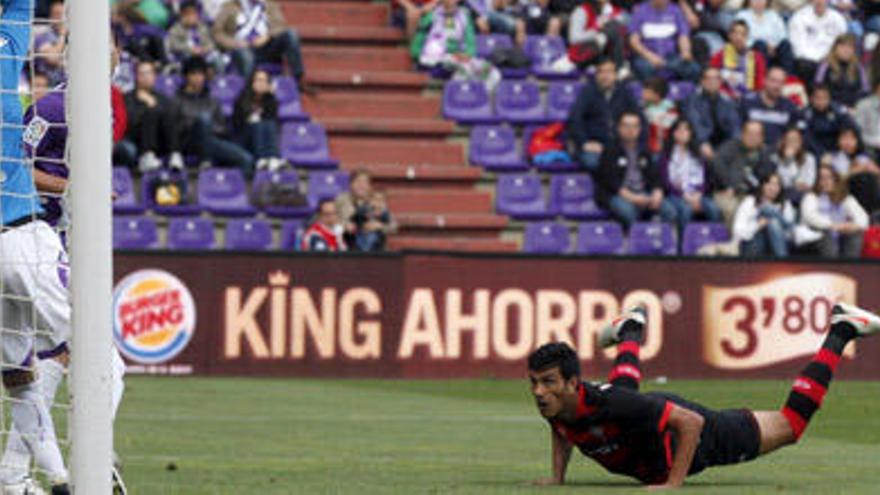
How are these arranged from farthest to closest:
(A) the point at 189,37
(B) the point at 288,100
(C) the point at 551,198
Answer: (B) the point at 288,100 < (C) the point at 551,198 < (A) the point at 189,37

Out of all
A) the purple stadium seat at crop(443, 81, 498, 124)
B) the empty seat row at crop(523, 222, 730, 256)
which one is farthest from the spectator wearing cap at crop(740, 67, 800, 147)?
the purple stadium seat at crop(443, 81, 498, 124)

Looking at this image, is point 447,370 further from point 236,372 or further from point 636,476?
point 636,476

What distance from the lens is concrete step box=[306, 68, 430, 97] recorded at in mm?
27781

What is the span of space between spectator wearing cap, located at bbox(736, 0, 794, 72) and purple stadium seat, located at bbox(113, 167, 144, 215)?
8665 millimetres

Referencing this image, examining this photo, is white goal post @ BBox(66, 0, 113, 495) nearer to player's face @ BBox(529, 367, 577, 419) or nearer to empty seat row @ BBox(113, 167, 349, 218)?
player's face @ BBox(529, 367, 577, 419)

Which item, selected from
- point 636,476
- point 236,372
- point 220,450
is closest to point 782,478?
point 636,476

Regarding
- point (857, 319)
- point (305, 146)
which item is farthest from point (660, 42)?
point (857, 319)

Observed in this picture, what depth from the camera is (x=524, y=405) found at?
1958 centimetres

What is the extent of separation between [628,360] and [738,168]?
15.4 m

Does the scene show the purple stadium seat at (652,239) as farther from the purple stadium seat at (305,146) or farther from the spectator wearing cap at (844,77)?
the spectator wearing cap at (844,77)

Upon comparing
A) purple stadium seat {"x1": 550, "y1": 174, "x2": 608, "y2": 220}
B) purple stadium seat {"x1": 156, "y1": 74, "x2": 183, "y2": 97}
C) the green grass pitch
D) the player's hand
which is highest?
purple stadium seat {"x1": 156, "y1": 74, "x2": 183, "y2": 97}

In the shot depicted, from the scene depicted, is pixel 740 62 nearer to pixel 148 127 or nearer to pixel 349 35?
pixel 349 35

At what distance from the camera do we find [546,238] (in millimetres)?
26141

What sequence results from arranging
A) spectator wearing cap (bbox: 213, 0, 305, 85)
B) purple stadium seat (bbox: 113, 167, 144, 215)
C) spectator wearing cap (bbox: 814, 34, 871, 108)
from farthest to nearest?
spectator wearing cap (bbox: 814, 34, 871, 108)
spectator wearing cap (bbox: 213, 0, 305, 85)
purple stadium seat (bbox: 113, 167, 144, 215)
